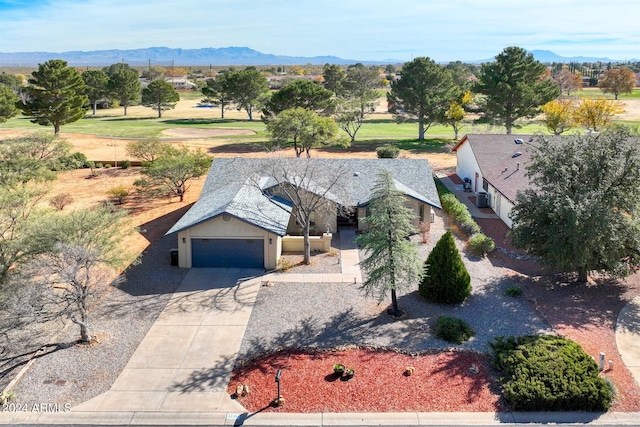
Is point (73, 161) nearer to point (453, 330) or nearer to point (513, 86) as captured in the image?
point (453, 330)

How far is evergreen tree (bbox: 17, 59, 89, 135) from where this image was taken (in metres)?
63.5

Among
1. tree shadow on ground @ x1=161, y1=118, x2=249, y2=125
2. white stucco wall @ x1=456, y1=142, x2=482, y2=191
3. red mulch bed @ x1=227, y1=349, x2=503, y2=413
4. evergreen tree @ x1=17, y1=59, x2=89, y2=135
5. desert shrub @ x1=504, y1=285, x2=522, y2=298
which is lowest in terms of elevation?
red mulch bed @ x1=227, y1=349, x2=503, y2=413

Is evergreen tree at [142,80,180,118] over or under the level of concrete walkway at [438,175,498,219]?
over

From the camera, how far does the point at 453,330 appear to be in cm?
1811

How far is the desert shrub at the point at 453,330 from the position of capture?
1798cm

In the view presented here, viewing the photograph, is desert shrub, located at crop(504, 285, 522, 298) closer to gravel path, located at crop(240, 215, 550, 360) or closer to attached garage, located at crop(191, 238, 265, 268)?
gravel path, located at crop(240, 215, 550, 360)

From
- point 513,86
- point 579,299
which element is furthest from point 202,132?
point 579,299

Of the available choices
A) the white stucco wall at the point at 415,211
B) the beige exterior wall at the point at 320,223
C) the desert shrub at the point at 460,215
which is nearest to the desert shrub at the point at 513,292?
the desert shrub at the point at 460,215

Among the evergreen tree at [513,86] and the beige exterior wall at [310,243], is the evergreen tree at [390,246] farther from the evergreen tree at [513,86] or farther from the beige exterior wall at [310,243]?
the evergreen tree at [513,86]

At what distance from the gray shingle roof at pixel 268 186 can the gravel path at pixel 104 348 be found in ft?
9.64

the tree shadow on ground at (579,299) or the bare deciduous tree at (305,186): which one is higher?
the bare deciduous tree at (305,186)

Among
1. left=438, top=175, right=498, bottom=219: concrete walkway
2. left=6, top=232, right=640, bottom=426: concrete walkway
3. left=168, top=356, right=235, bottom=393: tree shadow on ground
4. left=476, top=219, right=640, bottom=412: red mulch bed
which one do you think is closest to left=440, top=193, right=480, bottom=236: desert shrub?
left=438, top=175, right=498, bottom=219: concrete walkway

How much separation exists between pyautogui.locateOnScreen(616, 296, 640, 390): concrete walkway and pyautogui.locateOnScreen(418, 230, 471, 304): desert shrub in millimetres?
5590

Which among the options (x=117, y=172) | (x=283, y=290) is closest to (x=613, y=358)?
(x=283, y=290)
